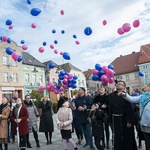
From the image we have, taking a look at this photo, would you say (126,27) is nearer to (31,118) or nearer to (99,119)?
(99,119)

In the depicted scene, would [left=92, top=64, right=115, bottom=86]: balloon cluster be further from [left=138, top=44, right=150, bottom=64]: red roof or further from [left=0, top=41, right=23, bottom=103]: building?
[left=138, top=44, right=150, bottom=64]: red roof

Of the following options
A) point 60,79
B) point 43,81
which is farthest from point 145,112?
point 43,81

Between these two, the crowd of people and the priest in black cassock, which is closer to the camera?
the crowd of people

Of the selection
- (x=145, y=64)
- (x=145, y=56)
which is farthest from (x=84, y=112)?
(x=145, y=56)

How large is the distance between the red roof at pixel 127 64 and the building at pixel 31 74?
23005 millimetres

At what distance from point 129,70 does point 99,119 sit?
153ft

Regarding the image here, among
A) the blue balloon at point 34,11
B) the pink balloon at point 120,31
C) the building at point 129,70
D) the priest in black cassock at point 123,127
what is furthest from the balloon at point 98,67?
the building at point 129,70

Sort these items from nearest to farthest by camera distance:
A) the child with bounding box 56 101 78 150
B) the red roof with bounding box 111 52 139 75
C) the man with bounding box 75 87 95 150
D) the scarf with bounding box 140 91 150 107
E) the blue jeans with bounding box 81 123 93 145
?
the scarf with bounding box 140 91 150 107, the child with bounding box 56 101 78 150, the blue jeans with bounding box 81 123 93 145, the man with bounding box 75 87 95 150, the red roof with bounding box 111 52 139 75

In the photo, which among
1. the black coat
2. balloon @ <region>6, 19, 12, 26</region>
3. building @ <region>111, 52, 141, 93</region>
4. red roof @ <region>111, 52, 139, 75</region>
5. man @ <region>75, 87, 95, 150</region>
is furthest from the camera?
red roof @ <region>111, 52, 139, 75</region>

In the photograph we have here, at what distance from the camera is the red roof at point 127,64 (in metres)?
50.1

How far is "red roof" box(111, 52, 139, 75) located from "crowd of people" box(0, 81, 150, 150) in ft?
147

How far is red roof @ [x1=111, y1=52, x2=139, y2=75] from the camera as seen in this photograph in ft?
164

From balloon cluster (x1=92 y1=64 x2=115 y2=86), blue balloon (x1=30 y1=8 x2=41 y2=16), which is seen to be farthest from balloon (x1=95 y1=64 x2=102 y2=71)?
blue balloon (x1=30 y1=8 x2=41 y2=16)

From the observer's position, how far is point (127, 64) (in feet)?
170
